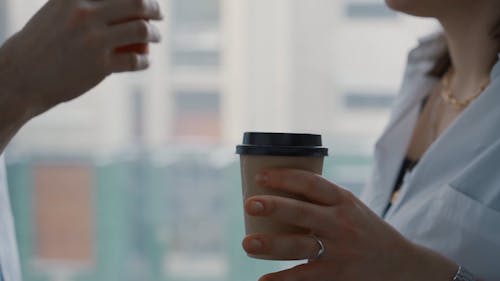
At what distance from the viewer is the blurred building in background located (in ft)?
11.4

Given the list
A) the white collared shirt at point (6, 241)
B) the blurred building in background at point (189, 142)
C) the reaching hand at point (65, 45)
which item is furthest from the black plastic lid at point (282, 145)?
the blurred building in background at point (189, 142)

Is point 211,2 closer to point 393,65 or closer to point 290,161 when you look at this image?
point 393,65

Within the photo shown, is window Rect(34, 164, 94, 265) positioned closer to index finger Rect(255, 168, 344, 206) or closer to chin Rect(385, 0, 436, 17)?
chin Rect(385, 0, 436, 17)

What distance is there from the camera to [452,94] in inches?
46.1

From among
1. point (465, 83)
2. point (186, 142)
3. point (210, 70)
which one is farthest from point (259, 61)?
point (465, 83)

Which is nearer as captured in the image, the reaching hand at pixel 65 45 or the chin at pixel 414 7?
the reaching hand at pixel 65 45

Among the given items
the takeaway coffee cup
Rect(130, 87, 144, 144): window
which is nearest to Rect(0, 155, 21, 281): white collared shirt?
the takeaway coffee cup

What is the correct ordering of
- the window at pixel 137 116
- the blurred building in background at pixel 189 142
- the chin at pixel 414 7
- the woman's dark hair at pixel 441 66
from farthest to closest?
the window at pixel 137 116 < the blurred building in background at pixel 189 142 < the woman's dark hair at pixel 441 66 < the chin at pixel 414 7

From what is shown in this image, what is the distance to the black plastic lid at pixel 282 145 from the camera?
0.68 metres

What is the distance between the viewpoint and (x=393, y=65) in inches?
138

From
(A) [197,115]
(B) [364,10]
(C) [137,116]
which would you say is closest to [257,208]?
(B) [364,10]

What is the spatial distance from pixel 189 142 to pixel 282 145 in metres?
3.19

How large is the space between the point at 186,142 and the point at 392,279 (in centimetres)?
317

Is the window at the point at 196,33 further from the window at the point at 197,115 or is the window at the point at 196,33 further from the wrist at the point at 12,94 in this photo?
the wrist at the point at 12,94
